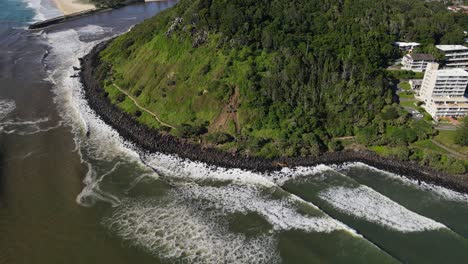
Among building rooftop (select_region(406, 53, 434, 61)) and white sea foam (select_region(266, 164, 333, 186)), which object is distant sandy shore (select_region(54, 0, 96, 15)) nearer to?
white sea foam (select_region(266, 164, 333, 186))

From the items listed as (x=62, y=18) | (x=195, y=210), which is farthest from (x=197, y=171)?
(x=62, y=18)

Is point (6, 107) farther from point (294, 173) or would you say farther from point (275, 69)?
point (294, 173)

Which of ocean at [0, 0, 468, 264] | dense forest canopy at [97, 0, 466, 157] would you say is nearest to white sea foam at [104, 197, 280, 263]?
ocean at [0, 0, 468, 264]

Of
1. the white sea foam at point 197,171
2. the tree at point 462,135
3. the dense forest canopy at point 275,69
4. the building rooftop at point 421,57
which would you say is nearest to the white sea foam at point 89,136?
the white sea foam at point 197,171

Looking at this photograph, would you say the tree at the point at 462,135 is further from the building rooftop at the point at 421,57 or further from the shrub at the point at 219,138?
the shrub at the point at 219,138

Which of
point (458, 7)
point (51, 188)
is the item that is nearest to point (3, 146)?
point (51, 188)

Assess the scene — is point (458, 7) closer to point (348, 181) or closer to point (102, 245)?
point (348, 181)

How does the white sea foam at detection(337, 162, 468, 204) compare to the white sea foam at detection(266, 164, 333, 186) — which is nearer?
the white sea foam at detection(337, 162, 468, 204)
